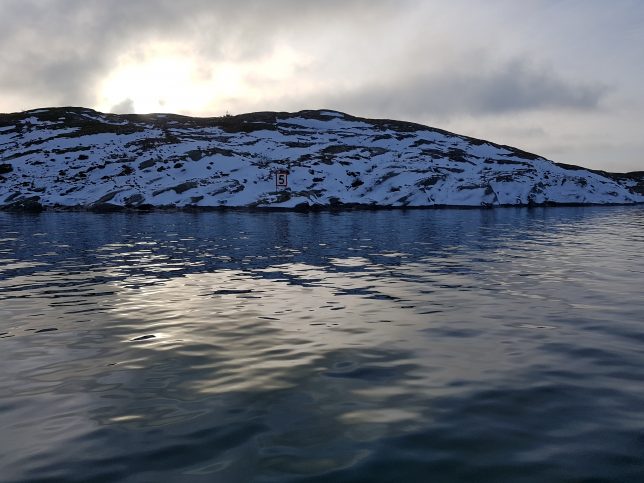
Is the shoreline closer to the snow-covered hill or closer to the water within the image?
the snow-covered hill

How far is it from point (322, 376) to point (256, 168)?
82.7m

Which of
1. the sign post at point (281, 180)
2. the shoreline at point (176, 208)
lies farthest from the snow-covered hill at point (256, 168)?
the sign post at point (281, 180)

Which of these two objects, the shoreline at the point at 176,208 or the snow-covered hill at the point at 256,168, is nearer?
the shoreline at the point at 176,208

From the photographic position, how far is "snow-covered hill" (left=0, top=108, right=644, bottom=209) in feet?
258

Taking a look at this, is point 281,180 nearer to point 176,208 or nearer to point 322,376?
point 176,208

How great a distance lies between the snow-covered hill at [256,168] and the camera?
78.7 meters

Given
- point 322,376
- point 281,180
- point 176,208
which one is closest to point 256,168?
point 281,180

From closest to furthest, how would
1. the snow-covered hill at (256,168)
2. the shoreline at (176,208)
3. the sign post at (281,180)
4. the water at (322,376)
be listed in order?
1. the water at (322,376)
2. the shoreline at (176,208)
3. the snow-covered hill at (256,168)
4. the sign post at (281,180)

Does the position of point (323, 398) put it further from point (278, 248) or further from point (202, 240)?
point (202, 240)

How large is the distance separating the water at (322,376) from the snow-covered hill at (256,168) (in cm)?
5830

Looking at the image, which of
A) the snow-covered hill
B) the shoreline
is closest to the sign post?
the snow-covered hill

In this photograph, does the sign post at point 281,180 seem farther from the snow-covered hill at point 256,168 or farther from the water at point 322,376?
the water at point 322,376

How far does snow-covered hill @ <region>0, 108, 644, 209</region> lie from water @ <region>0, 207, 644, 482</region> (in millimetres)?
58304

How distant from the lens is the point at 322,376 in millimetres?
8562
